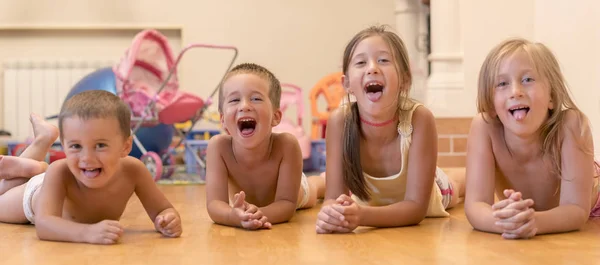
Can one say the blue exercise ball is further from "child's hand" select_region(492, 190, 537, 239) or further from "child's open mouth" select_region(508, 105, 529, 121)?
"child's hand" select_region(492, 190, 537, 239)

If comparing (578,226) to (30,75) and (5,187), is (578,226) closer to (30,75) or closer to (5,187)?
(5,187)

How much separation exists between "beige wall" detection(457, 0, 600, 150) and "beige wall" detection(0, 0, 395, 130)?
241 cm

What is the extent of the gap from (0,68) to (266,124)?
4629mm

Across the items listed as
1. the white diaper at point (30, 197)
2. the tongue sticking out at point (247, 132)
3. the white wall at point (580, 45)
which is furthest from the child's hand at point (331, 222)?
the white wall at point (580, 45)

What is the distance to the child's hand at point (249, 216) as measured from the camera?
1892 mm

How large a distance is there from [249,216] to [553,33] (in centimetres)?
180

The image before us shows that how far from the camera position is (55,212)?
177 centimetres

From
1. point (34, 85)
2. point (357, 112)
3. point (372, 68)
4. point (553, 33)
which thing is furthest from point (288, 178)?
point (34, 85)

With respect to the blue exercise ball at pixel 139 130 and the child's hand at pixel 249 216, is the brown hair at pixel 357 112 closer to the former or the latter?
the child's hand at pixel 249 216

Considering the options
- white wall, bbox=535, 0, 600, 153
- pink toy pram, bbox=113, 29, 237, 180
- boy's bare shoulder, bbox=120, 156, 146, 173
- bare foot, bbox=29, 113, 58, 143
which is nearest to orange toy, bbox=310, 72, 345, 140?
pink toy pram, bbox=113, 29, 237, 180

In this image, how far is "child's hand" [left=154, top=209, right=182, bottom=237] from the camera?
70.4 inches

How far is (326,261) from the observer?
1435mm

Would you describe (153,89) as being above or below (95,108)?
below

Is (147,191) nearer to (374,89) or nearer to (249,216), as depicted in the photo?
(249,216)
